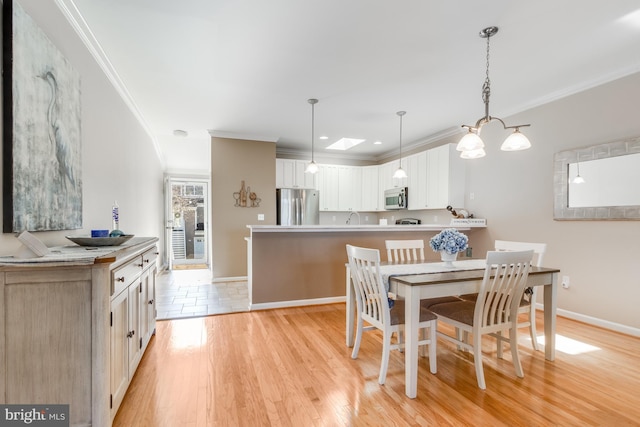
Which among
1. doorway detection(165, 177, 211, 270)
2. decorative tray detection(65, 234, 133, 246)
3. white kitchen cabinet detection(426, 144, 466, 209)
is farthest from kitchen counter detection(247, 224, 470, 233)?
doorway detection(165, 177, 211, 270)

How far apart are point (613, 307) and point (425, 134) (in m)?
3.45

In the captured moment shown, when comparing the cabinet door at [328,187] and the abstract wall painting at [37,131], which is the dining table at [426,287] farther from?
the cabinet door at [328,187]

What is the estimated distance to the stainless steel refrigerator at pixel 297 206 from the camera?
5.89m

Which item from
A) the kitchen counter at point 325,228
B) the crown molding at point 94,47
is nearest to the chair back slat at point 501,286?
the kitchen counter at point 325,228

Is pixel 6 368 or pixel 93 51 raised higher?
pixel 93 51

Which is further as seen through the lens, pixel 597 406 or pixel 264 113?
pixel 264 113

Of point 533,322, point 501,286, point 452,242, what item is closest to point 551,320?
point 533,322

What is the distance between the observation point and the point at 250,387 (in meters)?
2.09

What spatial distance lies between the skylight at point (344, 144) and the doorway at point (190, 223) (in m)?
3.41

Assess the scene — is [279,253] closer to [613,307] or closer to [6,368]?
[6,368]

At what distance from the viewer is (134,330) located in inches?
83.0

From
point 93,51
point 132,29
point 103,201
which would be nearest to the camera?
point 132,29

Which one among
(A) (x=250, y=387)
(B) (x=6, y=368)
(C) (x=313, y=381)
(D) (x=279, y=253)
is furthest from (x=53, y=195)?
(D) (x=279, y=253)

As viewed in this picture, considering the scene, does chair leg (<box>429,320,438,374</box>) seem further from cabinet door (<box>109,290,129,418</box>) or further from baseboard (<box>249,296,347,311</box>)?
cabinet door (<box>109,290,129,418</box>)
